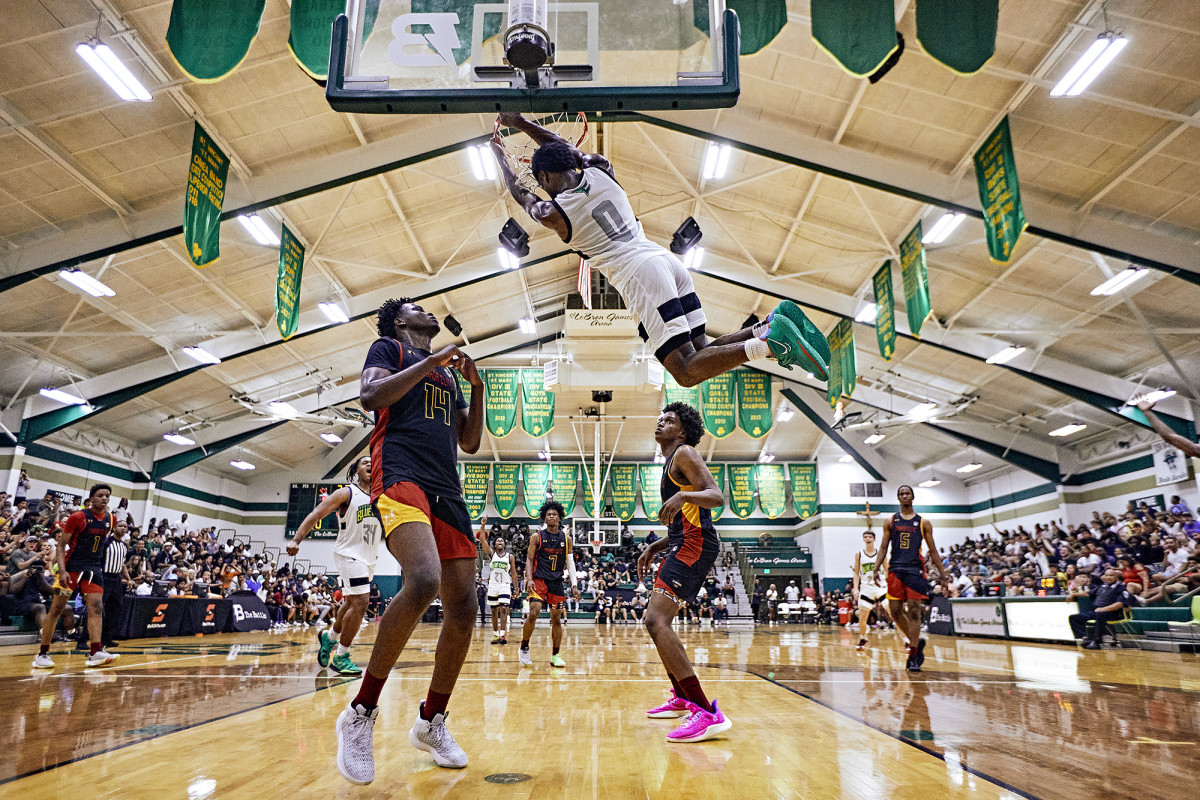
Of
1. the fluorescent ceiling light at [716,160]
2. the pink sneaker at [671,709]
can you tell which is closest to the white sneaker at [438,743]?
the pink sneaker at [671,709]

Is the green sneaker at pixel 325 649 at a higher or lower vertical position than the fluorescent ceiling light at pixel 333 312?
lower

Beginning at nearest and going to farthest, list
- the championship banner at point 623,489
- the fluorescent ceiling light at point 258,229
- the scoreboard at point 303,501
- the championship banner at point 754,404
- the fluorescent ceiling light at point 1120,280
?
1. the fluorescent ceiling light at point 1120,280
2. the fluorescent ceiling light at point 258,229
3. the championship banner at point 754,404
4. the championship banner at point 623,489
5. the scoreboard at point 303,501

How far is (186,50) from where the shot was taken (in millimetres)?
7441

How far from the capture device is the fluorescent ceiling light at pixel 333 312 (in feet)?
56.8

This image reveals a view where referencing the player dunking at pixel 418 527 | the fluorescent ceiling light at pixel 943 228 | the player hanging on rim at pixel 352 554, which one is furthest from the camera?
the fluorescent ceiling light at pixel 943 228

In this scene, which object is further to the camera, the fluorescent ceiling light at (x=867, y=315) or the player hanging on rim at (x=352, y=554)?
the fluorescent ceiling light at (x=867, y=315)

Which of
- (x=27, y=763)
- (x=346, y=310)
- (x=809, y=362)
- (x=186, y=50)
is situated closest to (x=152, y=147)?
(x=186, y=50)

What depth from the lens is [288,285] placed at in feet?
44.9

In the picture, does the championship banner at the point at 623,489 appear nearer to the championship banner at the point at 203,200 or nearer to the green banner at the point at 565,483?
the green banner at the point at 565,483

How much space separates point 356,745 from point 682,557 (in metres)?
2.29

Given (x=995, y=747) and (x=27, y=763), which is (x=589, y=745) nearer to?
(x=995, y=747)

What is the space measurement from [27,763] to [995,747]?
4.25m

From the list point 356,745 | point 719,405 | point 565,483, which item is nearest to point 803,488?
point 719,405

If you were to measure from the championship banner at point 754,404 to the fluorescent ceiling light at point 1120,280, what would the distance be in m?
8.79
